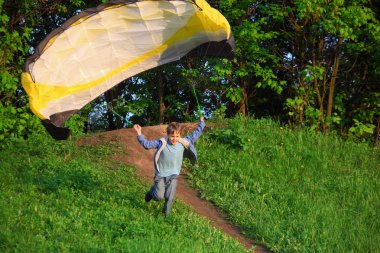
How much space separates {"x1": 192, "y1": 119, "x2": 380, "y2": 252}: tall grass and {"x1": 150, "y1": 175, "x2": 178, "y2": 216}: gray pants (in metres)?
1.77

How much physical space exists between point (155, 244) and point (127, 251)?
44 centimetres

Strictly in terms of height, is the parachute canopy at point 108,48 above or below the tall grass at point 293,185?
above

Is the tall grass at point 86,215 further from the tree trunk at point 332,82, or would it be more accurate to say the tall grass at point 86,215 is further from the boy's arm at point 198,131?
the tree trunk at point 332,82

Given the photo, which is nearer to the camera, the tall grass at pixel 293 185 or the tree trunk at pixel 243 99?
the tall grass at pixel 293 185

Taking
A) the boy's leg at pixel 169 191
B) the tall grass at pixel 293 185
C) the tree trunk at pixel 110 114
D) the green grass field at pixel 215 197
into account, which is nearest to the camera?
the green grass field at pixel 215 197

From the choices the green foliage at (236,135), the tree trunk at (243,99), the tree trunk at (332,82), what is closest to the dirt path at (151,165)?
the green foliage at (236,135)

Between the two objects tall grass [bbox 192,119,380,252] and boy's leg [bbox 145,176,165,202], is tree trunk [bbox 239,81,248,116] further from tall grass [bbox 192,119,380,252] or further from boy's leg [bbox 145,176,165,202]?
boy's leg [bbox 145,176,165,202]

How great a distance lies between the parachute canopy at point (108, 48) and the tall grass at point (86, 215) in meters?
1.46

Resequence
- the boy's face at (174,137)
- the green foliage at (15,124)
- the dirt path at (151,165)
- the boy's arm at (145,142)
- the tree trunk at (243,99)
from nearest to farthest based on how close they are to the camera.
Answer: the boy's arm at (145,142) < the boy's face at (174,137) < the dirt path at (151,165) < the green foliage at (15,124) < the tree trunk at (243,99)

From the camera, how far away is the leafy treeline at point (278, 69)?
16.0 m

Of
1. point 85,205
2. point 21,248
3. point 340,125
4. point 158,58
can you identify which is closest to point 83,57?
point 158,58

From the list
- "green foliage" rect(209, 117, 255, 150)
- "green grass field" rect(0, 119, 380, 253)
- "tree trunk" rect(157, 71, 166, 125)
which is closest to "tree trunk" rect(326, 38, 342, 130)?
"green grass field" rect(0, 119, 380, 253)

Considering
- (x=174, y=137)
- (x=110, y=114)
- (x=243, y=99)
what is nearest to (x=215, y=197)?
(x=174, y=137)

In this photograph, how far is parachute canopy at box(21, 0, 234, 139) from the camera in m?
8.16
